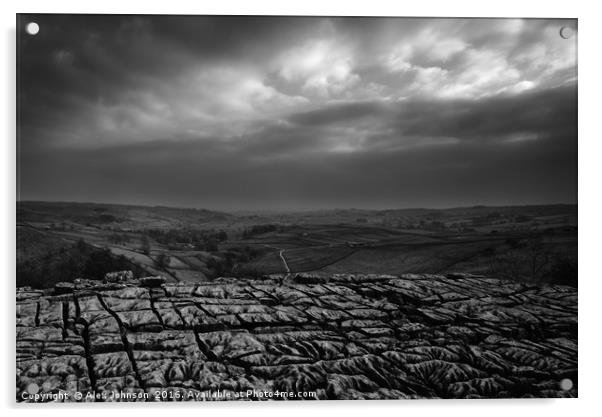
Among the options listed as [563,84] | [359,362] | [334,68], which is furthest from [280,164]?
[563,84]

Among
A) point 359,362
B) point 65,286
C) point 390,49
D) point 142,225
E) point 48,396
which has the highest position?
point 390,49

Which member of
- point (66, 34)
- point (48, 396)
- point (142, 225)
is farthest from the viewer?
point (142, 225)

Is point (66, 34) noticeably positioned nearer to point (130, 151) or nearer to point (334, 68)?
point (130, 151)

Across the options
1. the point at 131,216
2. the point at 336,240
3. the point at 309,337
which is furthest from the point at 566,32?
the point at 131,216

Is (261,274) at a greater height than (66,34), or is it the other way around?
(66,34)

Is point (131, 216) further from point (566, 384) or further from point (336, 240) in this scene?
point (566, 384)

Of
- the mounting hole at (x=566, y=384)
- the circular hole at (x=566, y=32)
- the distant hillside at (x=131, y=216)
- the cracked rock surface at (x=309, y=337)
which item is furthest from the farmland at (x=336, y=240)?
the circular hole at (x=566, y=32)

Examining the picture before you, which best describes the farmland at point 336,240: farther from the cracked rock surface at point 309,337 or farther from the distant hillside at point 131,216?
the cracked rock surface at point 309,337
